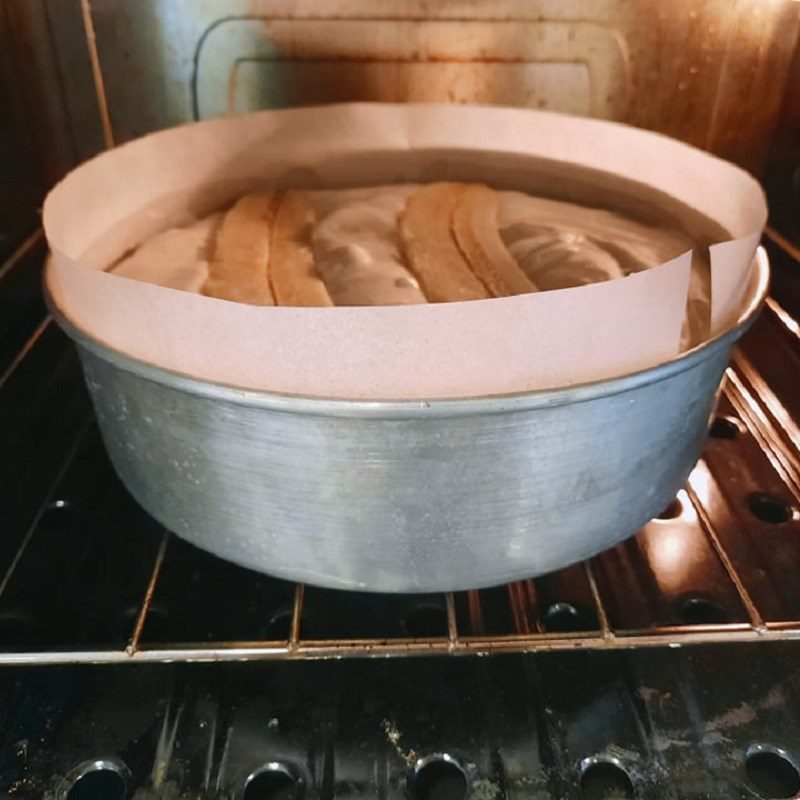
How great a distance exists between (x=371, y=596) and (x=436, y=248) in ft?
1.03

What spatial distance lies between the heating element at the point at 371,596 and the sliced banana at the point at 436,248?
25 centimetres

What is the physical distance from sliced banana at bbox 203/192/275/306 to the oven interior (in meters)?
0.24

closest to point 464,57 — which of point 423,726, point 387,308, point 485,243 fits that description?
point 485,243

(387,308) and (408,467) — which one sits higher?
(387,308)

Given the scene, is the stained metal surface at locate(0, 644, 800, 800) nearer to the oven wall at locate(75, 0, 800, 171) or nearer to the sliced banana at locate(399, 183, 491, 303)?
the sliced banana at locate(399, 183, 491, 303)

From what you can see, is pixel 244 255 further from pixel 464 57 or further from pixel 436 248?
pixel 464 57

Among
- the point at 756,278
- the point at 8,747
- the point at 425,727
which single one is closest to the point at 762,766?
the point at 425,727

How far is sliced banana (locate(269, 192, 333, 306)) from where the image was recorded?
63 centimetres

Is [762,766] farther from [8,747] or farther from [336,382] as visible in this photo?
[8,747]

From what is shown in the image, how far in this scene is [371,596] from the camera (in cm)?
67

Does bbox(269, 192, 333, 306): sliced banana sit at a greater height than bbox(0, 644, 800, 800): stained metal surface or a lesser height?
greater

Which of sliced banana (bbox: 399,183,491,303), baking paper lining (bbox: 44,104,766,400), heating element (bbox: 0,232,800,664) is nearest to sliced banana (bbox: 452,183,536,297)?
sliced banana (bbox: 399,183,491,303)

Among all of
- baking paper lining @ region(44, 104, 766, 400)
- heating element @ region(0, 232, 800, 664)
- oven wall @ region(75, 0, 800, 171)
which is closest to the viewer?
baking paper lining @ region(44, 104, 766, 400)

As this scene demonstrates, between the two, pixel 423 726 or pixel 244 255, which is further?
pixel 244 255
